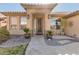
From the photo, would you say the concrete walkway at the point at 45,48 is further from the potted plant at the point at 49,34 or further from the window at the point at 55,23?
the window at the point at 55,23

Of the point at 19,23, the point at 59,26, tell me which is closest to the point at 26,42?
the point at 19,23

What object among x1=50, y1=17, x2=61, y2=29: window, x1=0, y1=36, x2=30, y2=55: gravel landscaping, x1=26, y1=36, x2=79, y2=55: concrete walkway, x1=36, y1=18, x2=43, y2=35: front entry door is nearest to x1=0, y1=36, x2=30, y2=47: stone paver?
x1=0, y1=36, x2=30, y2=55: gravel landscaping

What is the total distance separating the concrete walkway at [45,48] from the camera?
8.73 meters

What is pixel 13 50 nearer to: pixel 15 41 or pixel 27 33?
pixel 15 41

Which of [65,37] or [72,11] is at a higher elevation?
[72,11]

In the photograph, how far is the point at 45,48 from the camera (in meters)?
9.38

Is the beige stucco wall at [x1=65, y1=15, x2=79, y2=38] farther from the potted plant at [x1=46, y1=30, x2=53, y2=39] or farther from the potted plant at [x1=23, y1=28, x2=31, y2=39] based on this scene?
the potted plant at [x1=23, y1=28, x2=31, y2=39]

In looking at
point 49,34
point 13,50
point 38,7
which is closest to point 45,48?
point 49,34

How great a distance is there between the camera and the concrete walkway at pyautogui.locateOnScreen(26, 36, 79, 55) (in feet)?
28.7

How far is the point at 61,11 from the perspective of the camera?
9156 millimetres

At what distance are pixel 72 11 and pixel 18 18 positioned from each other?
2.89 metres

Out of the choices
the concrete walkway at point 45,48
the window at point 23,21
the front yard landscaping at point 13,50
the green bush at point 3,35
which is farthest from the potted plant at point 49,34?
the green bush at point 3,35

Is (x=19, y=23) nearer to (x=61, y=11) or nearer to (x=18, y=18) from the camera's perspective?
(x=18, y=18)
